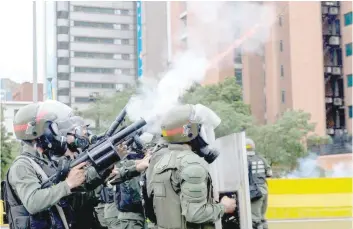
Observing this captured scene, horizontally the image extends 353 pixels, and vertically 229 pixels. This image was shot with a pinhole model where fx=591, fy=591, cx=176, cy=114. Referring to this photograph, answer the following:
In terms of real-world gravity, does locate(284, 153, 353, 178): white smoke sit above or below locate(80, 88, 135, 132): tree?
below

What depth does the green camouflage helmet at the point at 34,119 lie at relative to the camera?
3.93 metres

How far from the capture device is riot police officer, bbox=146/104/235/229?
3.80 m

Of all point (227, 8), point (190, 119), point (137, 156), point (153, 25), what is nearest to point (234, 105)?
point (153, 25)

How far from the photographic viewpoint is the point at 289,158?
27.8 metres

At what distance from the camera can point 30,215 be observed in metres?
3.74

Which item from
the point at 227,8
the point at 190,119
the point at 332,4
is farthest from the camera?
the point at 332,4

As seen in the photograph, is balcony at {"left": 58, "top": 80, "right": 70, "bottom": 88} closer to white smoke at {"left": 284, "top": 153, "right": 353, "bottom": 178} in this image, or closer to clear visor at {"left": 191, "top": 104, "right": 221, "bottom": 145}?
white smoke at {"left": 284, "top": 153, "right": 353, "bottom": 178}

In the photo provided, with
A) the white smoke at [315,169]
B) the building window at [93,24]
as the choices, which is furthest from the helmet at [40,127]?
the building window at [93,24]

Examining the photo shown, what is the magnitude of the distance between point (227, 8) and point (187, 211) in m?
14.3

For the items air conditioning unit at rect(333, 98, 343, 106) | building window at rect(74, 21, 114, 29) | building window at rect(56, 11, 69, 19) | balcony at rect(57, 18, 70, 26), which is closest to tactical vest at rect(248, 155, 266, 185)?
air conditioning unit at rect(333, 98, 343, 106)

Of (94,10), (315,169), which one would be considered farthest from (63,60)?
(315,169)

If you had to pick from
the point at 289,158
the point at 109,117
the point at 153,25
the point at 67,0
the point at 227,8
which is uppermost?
the point at 67,0

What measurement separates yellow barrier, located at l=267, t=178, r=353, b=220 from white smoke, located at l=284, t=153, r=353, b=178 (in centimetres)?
1699

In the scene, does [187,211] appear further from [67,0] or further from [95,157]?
[67,0]
